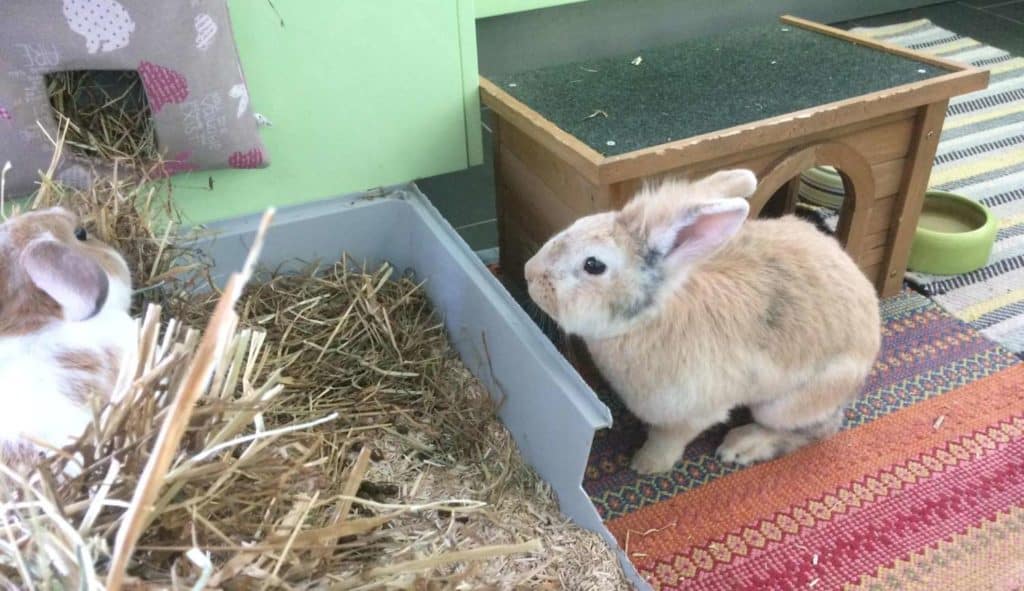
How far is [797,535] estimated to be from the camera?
1510 millimetres

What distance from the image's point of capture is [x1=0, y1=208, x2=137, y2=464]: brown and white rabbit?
0.99 metres

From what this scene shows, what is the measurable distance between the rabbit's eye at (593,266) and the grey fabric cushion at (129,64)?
0.76m

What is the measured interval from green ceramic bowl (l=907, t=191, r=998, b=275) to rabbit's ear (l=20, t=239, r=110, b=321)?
6.25ft

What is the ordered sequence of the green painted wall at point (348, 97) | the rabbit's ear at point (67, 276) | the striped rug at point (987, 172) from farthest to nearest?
the striped rug at point (987, 172) < the green painted wall at point (348, 97) < the rabbit's ear at point (67, 276)

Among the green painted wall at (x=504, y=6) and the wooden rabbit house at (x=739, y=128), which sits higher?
the green painted wall at (x=504, y=6)

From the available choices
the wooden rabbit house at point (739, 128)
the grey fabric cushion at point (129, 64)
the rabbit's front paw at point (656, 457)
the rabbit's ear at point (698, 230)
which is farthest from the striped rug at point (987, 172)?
the grey fabric cushion at point (129, 64)

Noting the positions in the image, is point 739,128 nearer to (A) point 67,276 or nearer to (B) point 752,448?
(B) point 752,448

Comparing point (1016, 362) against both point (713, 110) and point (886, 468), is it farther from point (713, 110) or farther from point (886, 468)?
point (713, 110)

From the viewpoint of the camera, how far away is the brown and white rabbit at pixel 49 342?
0.99 m

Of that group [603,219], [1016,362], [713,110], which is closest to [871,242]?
[1016,362]

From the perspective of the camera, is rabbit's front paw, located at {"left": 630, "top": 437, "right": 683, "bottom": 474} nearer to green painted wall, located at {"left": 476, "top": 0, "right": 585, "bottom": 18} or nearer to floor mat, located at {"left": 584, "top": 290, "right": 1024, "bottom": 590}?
floor mat, located at {"left": 584, "top": 290, "right": 1024, "bottom": 590}

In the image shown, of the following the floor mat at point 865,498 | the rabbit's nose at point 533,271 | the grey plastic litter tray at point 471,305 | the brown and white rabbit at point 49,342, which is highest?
the brown and white rabbit at point 49,342

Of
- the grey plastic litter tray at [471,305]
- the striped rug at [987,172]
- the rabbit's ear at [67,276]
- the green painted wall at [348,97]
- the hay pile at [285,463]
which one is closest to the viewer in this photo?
the hay pile at [285,463]

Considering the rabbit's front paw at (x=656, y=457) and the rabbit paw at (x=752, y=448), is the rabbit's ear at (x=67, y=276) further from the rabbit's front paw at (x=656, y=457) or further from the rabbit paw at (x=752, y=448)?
the rabbit paw at (x=752, y=448)
